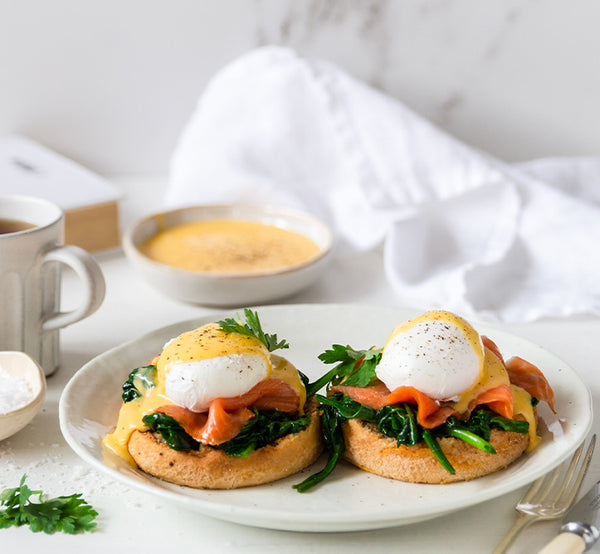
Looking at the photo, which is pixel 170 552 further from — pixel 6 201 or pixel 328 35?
pixel 328 35

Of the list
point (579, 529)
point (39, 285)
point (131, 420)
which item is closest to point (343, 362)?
point (131, 420)

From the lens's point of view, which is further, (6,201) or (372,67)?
A: (372,67)

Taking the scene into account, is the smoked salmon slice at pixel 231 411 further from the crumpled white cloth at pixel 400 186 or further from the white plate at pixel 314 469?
the crumpled white cloth at pixel 400 186

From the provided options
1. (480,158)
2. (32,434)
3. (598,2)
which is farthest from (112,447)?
(598,2)

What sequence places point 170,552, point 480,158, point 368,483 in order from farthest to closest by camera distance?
point 480,158, point 368,483, point 170,552

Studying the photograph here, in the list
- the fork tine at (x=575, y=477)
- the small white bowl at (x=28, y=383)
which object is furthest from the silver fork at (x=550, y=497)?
the small white bowl at (x=28, y=383)

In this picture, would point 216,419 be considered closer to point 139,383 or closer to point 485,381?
point 139,383
